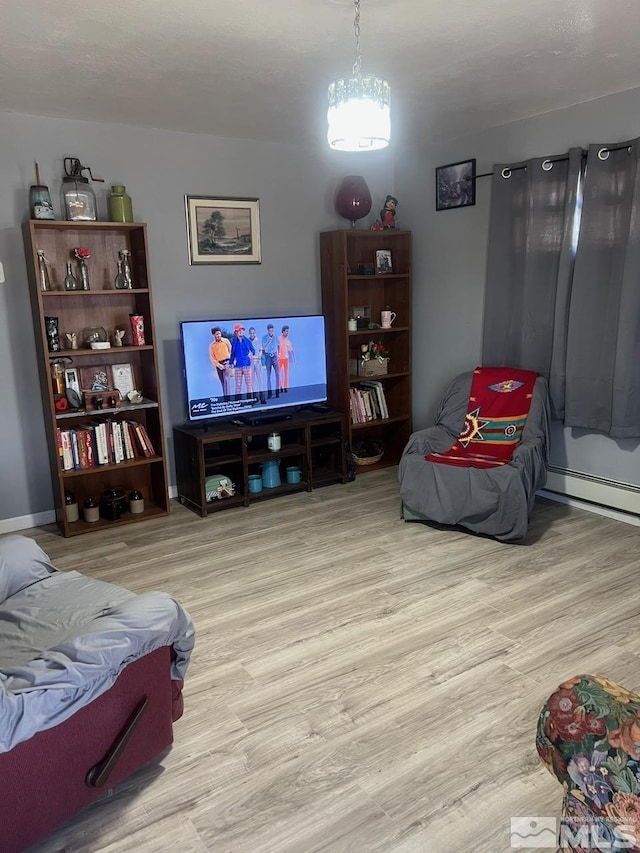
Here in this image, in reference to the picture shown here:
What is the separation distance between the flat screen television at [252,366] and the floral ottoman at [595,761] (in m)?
3.40

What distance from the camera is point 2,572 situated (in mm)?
2178

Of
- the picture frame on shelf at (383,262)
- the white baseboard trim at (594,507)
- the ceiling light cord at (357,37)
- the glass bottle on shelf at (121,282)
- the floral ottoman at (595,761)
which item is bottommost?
the white baseboard trim at (594,507)

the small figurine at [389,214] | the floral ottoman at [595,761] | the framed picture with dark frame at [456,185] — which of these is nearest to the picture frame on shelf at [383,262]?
the small figurine at [389,214]

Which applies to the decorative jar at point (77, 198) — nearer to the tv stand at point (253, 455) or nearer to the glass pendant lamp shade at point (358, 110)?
the tv stand at point (253, 455)

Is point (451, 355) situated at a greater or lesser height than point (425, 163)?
lesser

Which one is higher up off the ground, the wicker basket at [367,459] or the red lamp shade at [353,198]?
the red lamp shade at [353,198]

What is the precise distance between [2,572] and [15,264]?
2.24 metres

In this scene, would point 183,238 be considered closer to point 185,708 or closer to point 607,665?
point 185,708

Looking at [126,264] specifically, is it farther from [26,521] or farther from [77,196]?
[26,521]

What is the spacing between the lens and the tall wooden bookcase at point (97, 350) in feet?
12.2

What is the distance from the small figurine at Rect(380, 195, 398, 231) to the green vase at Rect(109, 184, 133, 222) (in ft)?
6.41

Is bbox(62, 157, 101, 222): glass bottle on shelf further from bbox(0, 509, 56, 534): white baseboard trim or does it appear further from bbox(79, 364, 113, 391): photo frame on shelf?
bbox(0, 509, 56, 534): white baseboard trim

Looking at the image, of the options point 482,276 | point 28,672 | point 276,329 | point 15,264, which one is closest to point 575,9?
point 482,276

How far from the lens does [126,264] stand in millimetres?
3953
